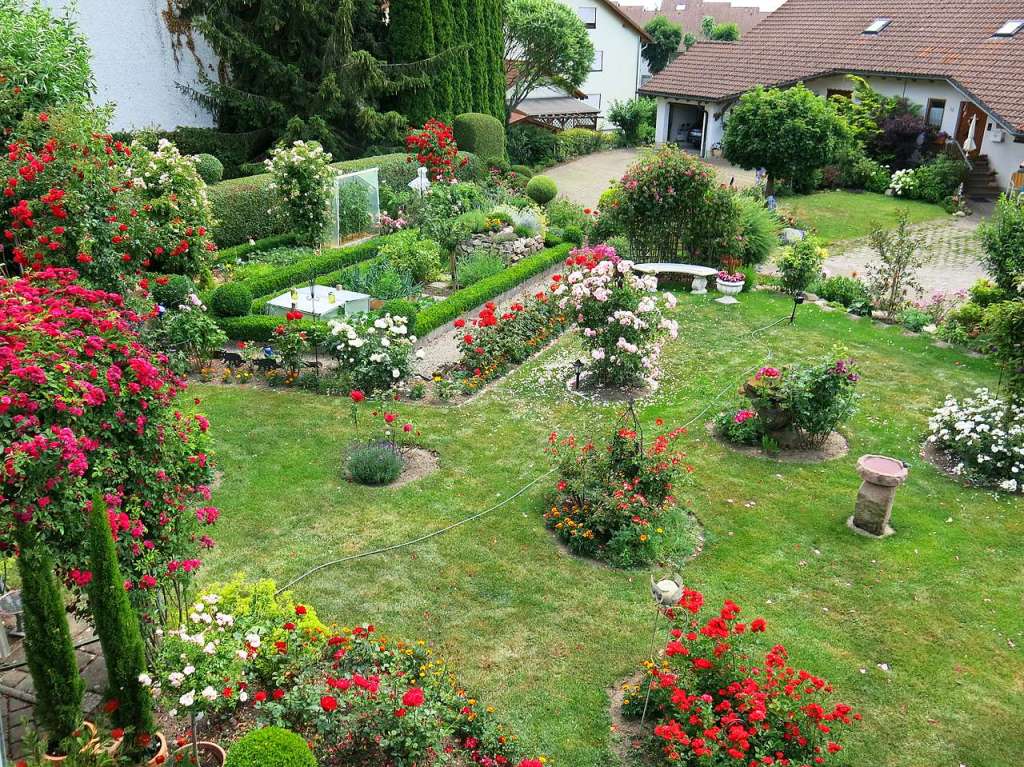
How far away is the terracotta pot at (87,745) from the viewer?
187 inches

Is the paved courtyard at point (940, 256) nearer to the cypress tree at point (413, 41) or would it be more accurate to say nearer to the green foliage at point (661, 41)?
the cypress tree at point (413, 41)

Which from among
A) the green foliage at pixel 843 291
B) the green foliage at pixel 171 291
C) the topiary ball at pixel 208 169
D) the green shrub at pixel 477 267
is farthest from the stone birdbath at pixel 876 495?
the topiary ball at pixel 208 169

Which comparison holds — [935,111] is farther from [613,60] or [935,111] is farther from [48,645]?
[48,645]

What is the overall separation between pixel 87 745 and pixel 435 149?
1747 cm

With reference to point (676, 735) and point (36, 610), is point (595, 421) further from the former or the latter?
point (36, 610)

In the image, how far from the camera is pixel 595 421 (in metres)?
10.5

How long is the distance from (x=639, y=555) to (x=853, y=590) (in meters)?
1.92

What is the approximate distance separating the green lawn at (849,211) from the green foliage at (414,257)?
404 inches

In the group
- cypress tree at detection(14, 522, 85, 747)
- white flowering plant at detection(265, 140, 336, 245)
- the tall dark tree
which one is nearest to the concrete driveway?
the tall dark tree

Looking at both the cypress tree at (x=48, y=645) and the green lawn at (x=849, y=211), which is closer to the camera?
the cypress tree at (x=48, y=645)

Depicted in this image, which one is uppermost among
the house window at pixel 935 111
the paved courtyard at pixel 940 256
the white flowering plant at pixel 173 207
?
the house window at pixel 935 111

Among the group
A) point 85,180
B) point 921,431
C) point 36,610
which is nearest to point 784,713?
point 36,610

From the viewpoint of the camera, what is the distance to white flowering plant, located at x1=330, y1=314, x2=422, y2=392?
1076 centimetres

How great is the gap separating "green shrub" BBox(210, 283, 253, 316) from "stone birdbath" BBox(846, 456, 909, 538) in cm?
905
